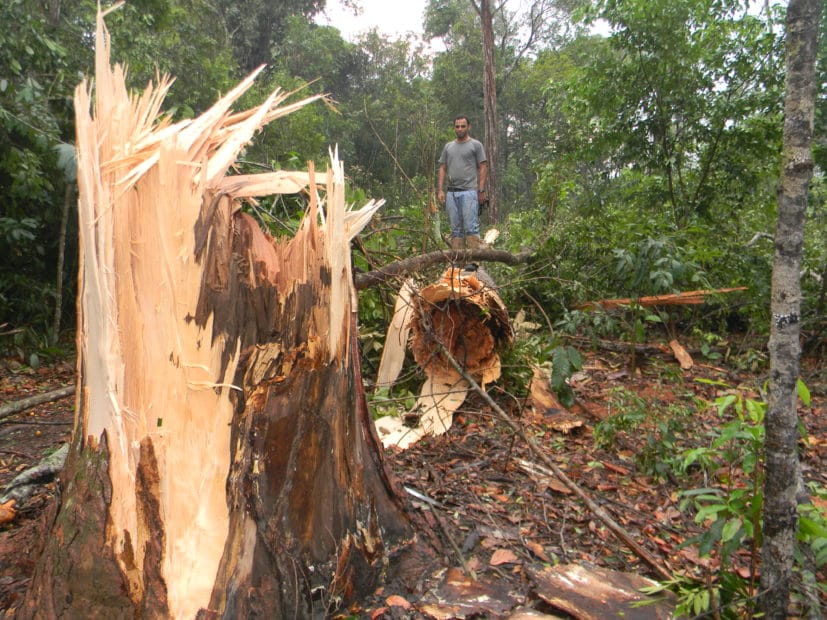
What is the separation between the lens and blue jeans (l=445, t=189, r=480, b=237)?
668 cm

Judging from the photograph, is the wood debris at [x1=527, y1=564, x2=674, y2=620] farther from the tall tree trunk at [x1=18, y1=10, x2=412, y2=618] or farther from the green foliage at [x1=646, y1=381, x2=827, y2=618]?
the tall tree trunk at [x1=18, y1=10, x2=412, y2=618]

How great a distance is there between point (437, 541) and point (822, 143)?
21.8ft

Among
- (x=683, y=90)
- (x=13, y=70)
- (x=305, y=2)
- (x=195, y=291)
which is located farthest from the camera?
(x=305, y=2)

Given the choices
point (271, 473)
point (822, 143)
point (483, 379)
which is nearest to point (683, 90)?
point (822, 143)

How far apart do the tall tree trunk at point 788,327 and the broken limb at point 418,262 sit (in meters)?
2.25

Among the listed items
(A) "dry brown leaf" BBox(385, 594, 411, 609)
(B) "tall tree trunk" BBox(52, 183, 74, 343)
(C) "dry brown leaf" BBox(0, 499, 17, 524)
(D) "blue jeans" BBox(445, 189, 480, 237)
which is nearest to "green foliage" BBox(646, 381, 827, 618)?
(A) "dry brown leaf" BBox(385, 594, 411, 609)

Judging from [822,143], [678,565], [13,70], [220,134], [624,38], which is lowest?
[678,565]

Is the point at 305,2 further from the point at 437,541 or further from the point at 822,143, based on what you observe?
the point at 437,541

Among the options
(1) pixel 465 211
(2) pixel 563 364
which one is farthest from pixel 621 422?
(1) pixel 465 211

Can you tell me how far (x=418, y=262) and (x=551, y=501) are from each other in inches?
91.3

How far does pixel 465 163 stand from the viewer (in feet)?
22.1

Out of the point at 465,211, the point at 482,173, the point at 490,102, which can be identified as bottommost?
the point at 465,211

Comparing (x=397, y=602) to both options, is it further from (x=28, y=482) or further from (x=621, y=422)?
(x=621, y=422)

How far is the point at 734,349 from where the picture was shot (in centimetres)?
620
